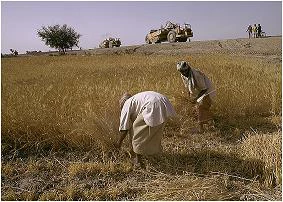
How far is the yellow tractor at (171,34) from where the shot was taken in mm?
22844

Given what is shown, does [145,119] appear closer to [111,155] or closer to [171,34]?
[111,155]

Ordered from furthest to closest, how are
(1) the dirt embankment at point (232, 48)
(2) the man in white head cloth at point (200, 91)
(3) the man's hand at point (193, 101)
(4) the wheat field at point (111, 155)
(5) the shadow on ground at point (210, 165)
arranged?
(1) the dirt embankment at point (232, 48), (3) the man's hand at point (193, 101), (2) the man in white head cloth at point (200, 91), (5) the shadow on ground at point (210, 165), (4) the wheat field at point (111, 155)

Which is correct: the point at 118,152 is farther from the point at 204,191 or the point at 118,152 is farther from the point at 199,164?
the point at 204,191

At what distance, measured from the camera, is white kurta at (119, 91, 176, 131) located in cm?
366

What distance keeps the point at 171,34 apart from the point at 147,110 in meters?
20.9

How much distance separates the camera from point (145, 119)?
3656mm

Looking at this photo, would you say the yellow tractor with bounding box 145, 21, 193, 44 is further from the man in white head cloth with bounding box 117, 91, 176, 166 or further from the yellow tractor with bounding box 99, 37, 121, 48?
the man in white head cloth with bounding box 117, 91, 176, 166

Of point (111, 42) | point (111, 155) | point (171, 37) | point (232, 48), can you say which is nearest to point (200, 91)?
point (111, 155)

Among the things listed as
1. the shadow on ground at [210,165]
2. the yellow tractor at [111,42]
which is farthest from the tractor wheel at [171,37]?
the shadow on ground at [210,165]

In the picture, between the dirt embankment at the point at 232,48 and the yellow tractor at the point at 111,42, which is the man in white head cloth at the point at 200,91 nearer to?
the dirt embankment at the point at 232,48

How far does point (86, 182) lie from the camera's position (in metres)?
3.70

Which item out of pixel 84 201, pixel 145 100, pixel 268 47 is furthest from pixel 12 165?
pixel 268 47

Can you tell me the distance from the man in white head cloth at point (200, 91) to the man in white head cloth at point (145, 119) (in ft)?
4.42

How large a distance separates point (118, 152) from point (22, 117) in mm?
1281
